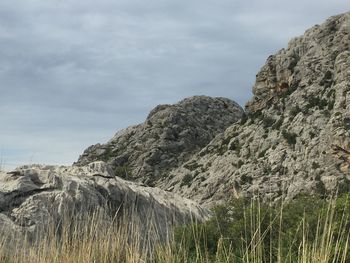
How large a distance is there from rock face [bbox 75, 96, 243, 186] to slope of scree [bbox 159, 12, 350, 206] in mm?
9684

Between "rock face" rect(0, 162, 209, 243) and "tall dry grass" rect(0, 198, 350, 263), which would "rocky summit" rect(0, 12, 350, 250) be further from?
"tall dry grass" rect(0, 198, 350, 263)

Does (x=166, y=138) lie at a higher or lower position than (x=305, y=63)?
lower

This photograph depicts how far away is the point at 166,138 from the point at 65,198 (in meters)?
68.7

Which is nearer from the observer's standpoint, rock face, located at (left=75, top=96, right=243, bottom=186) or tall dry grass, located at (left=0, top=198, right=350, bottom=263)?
tall dry grass, located at (left=0, top=198, right=350, bottom=263)

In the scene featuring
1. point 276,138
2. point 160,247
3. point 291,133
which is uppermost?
point 291,133

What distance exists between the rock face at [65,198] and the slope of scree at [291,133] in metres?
28.8

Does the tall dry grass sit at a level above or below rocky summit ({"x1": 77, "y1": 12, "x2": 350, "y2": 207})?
below

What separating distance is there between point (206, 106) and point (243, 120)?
77.4 ft

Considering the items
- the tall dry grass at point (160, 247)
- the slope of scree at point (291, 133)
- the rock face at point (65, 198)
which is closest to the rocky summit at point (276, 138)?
the slope of scree at point (291, 133)

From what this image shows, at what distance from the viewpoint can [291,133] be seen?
5506 cm

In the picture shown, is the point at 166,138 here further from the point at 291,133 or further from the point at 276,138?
the point at 291,133

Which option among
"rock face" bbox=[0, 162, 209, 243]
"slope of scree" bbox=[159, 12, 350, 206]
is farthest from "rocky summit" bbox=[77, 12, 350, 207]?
"rock face" bbox=[0, 162, 209, 243]

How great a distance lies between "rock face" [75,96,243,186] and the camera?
78375 mm

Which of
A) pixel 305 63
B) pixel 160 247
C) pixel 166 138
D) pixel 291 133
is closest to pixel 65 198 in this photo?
pixel 160 247
